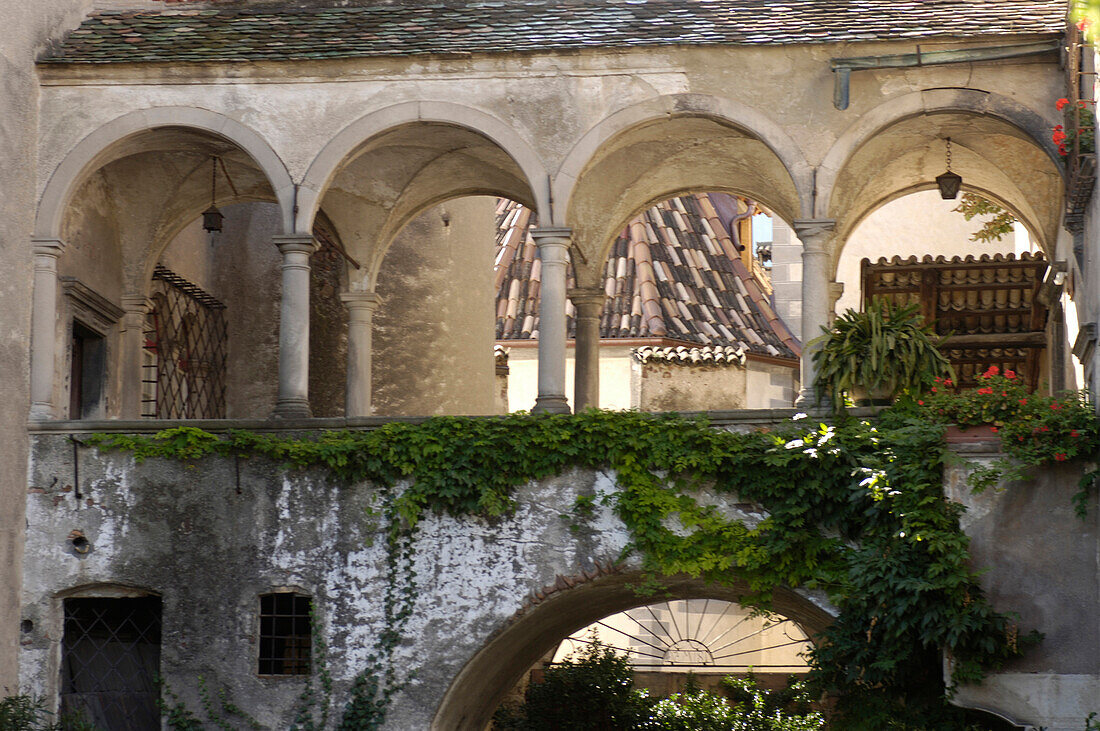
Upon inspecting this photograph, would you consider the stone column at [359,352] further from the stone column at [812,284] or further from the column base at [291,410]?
the stone column at [812,284]

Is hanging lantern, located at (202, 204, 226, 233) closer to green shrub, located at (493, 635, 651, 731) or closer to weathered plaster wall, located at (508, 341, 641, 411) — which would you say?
green shrub, located at (493, 635, 651, 731)

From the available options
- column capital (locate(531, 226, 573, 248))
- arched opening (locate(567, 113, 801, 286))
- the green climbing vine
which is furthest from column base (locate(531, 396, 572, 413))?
arched opening (locate(567, 113, 801, 286))

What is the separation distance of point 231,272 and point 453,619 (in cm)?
749

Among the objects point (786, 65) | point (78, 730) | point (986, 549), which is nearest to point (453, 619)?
point (78, 730)

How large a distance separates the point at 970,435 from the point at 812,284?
90.5 inches

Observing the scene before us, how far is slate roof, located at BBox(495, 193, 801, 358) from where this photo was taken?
81.5 ft

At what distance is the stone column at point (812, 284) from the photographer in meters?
14.2

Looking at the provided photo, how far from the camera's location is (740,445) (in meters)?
13.4

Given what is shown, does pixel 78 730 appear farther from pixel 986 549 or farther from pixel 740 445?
pixel 986 549

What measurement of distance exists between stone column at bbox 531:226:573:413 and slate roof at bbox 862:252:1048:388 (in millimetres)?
4722

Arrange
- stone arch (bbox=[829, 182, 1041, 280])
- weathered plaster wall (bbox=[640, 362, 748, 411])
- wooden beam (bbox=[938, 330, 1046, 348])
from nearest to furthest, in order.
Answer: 1. stone arch (bbox=[829, 182, 1041, 280])
2. wooden beam (bbox=[938, 330, 1046, 348])
3. weathered plaster wall (bbox=[640, 362, 748, 411])

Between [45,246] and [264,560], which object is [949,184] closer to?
[264,560]

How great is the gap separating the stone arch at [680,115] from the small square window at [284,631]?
4216 mm

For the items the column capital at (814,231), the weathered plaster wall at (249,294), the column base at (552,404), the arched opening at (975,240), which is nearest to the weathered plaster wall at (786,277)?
the arched opening at (975,240)
